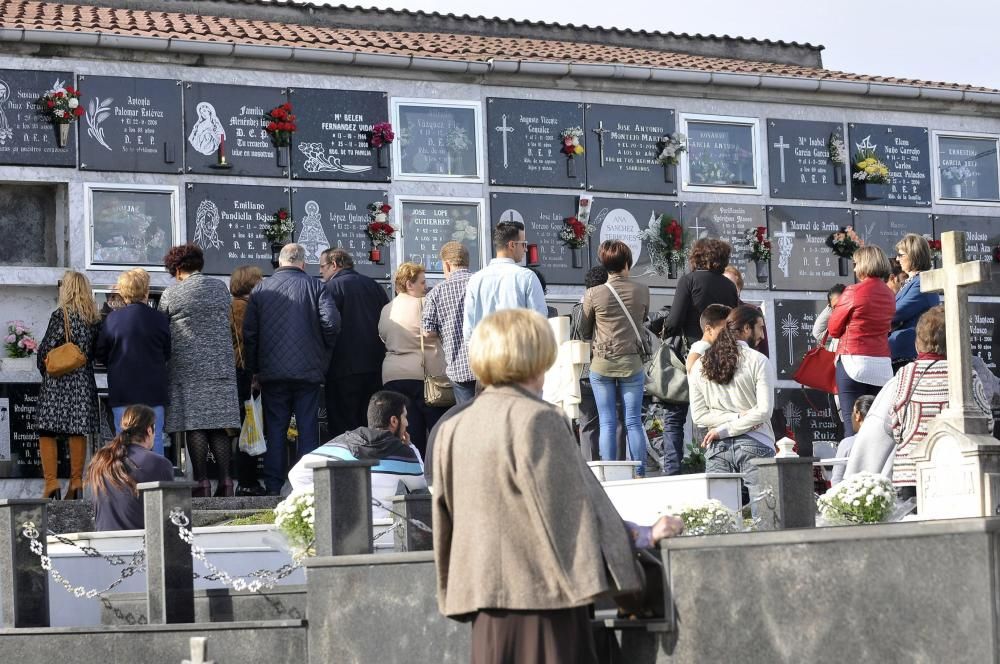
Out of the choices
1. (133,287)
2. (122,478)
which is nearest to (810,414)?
(133,287)

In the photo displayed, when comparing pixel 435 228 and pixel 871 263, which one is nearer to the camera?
pixel 871 263

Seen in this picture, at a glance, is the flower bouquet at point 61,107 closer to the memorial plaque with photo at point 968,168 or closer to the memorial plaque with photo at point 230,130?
the memorial plaque with photo at point 230,130

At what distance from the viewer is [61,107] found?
43.2 feet

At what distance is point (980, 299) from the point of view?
1631 centimetres

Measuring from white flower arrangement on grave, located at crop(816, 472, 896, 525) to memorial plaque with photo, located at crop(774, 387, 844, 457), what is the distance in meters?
6.75

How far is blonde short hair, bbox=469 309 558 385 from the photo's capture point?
17.1 ft

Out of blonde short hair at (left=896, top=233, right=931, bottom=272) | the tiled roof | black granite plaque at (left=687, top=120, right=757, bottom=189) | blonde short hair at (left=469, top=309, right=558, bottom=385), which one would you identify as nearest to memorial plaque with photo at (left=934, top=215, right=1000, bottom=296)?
the tiled roof

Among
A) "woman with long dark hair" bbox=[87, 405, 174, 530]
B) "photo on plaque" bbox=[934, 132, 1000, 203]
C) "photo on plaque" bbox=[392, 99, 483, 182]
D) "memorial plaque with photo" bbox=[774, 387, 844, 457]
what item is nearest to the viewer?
"woman with long dark hair" bbox=[87, 405, 174, 530]

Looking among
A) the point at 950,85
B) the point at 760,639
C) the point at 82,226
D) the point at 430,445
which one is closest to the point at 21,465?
the point at 82,226

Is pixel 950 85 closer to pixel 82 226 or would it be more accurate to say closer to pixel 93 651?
pixel 82 226

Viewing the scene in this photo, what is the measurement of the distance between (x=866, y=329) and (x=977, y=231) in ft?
21.5

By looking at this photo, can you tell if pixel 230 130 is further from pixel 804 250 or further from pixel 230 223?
pixel 804 250

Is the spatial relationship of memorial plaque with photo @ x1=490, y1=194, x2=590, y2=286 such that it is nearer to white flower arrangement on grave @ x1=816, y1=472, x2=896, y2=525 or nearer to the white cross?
the white cross

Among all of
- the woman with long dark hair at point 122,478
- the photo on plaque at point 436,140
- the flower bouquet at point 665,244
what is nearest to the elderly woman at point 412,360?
the woman with long dark hair at point 122,478
